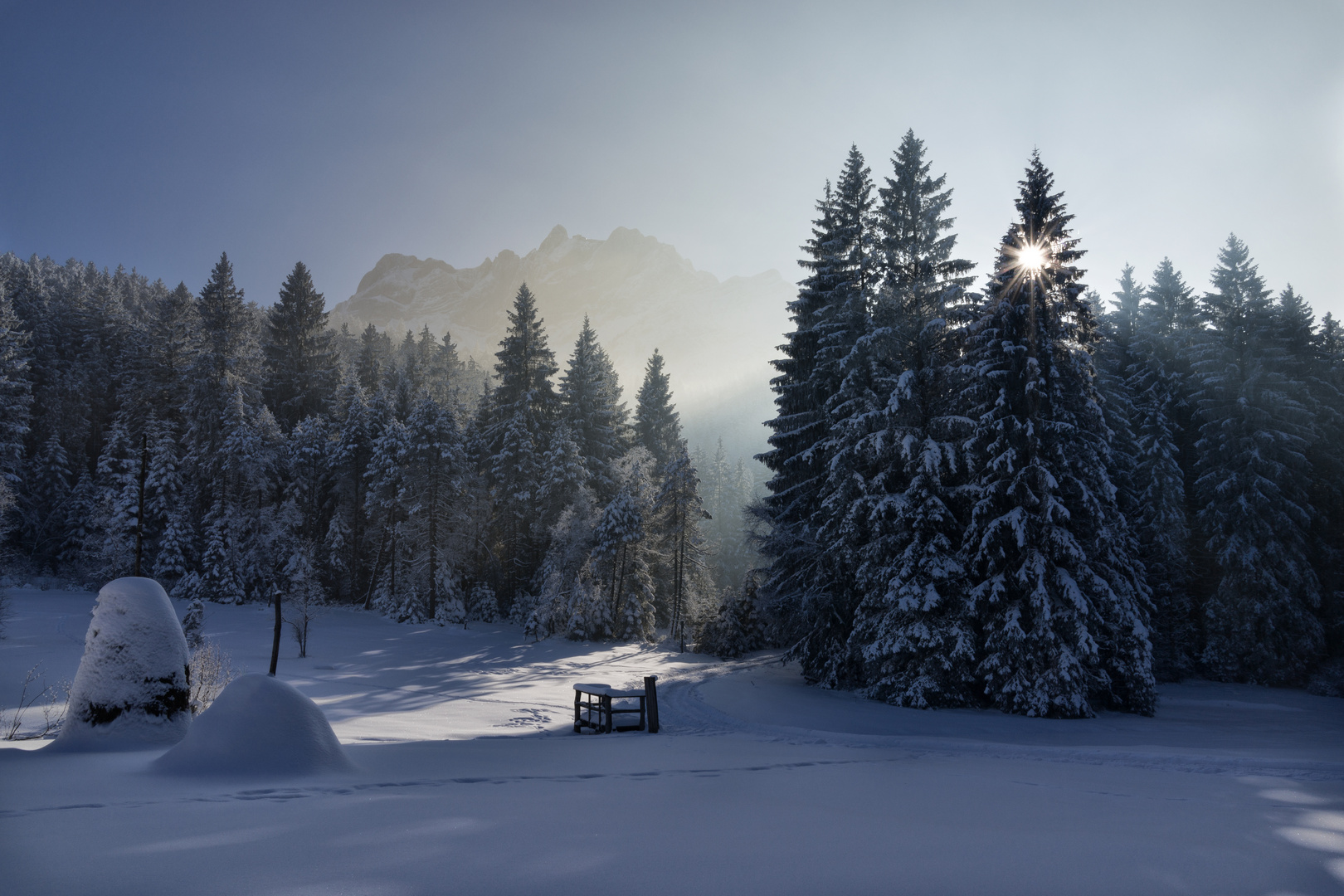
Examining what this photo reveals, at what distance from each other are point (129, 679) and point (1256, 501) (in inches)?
1449

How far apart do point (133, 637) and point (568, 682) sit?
15.2 m

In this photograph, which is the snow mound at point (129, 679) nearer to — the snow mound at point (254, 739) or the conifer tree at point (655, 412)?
the snow mound at point (254, 739)

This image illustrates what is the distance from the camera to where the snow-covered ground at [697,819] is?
11.3 ft

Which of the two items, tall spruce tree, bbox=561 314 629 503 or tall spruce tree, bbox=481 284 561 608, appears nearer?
tall spruce tree, bbox=481 284 561 608

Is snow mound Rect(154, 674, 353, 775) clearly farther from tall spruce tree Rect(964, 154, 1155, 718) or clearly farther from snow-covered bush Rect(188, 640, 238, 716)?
tall spruce tree Rect(964, 154, 1155, 718)

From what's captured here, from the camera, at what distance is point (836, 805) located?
18.8ft

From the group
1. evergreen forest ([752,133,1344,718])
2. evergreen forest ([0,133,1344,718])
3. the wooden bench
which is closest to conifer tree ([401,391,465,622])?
evergreen forest ([0,133,1344,718])

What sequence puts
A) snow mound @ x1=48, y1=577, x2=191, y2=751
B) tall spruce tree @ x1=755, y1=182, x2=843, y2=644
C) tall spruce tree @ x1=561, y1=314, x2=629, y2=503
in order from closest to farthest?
snow mound @ x1=48, y1=577, x2=191, y2=751, tall spruce tree @ x1=755, y1=182, x2=843, y2=644, tall spruce tree @ x1=561, y1=314, x2=629, y2=503

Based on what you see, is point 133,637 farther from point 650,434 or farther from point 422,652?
point 650,434

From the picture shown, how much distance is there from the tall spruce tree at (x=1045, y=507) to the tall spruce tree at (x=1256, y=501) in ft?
44.2

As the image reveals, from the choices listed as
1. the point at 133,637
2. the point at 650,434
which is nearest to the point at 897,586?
the point at 133,637

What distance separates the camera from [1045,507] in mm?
16234

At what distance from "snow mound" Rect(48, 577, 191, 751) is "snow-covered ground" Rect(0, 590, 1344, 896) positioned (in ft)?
1.83

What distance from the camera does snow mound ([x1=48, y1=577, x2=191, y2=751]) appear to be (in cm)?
711
